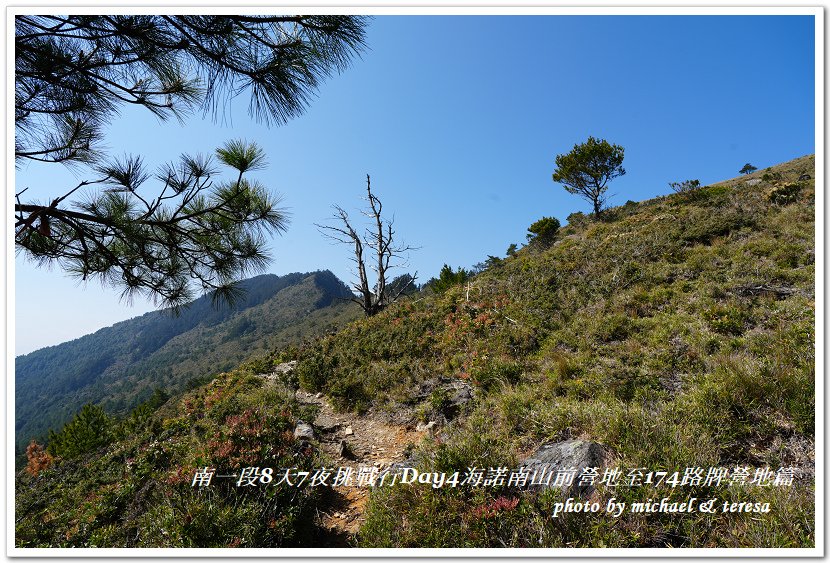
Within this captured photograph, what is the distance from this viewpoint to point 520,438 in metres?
3.95

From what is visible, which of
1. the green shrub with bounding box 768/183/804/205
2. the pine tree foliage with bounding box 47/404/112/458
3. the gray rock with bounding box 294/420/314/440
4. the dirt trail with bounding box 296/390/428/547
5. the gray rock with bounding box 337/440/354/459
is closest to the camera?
the dirt trail with bounding box 296/390/428/547

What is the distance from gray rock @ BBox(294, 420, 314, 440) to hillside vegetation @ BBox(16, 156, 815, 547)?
0.23m

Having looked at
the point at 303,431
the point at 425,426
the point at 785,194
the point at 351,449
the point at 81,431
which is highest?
the point at 785,194

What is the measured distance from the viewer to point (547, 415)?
13.2ft

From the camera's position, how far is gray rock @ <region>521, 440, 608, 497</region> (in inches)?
107

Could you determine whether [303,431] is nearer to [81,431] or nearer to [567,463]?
[567,463]

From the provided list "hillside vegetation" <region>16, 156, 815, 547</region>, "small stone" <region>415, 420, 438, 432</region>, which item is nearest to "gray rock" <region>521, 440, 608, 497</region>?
"hillside vegetation" <region>16, 156, 815, 547</region>

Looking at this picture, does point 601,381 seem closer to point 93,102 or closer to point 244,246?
point 244,246

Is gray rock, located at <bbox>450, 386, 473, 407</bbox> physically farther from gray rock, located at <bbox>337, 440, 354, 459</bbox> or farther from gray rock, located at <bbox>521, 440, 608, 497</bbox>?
gray rock, located at <bbox>521, 440, 608, 497</bbox>

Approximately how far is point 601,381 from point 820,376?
237 centimetres

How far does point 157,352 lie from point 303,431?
618 feet

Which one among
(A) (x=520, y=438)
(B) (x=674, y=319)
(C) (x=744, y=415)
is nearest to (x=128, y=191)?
(A) (x=520, y=438)

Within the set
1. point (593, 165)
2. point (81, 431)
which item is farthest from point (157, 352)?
point (593, 165)

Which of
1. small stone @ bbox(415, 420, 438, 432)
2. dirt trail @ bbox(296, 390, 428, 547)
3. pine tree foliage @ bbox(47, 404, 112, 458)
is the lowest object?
pine tree foliage @ bbox(47, 404, 112, 458)
